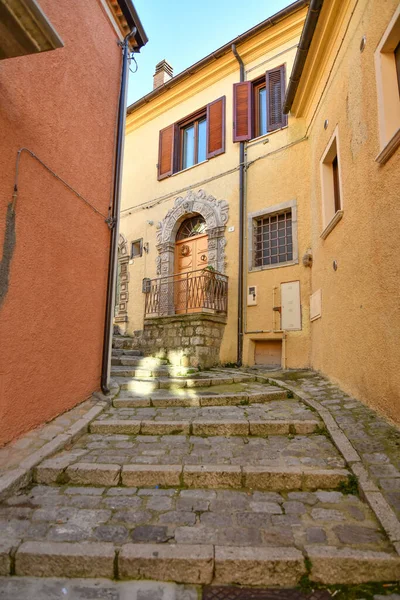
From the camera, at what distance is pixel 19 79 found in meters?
3.58

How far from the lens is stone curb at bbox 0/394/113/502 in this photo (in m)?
2.81

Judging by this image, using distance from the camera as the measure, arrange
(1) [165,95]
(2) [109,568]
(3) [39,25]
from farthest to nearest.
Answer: (1) [165,95]
(3) [39,25]
(2) [109,568]

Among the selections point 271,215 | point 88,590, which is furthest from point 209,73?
point 88,590

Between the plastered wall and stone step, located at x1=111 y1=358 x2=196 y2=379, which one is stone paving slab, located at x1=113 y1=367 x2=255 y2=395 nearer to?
stone step, located at x1=111 y1=358 x2=196 y2=379

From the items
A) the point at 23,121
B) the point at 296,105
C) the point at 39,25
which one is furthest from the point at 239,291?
the point at 39,25

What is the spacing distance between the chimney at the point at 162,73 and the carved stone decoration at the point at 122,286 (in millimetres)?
5419

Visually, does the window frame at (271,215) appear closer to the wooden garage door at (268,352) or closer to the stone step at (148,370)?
the wooden garage door at (268,352)

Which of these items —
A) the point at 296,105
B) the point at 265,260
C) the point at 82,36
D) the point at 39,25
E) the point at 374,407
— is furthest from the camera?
the point at 265,260

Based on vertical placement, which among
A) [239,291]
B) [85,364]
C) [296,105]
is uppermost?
[296,105]


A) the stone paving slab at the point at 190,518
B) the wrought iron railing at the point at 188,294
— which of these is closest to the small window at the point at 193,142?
the wrought iron railing at the point at 188,294

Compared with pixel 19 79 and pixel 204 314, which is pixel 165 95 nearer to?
pixel 204 314

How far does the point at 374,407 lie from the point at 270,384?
2.32 meters

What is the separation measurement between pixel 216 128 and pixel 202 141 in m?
0.80

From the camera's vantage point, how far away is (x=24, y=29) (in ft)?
8.46
